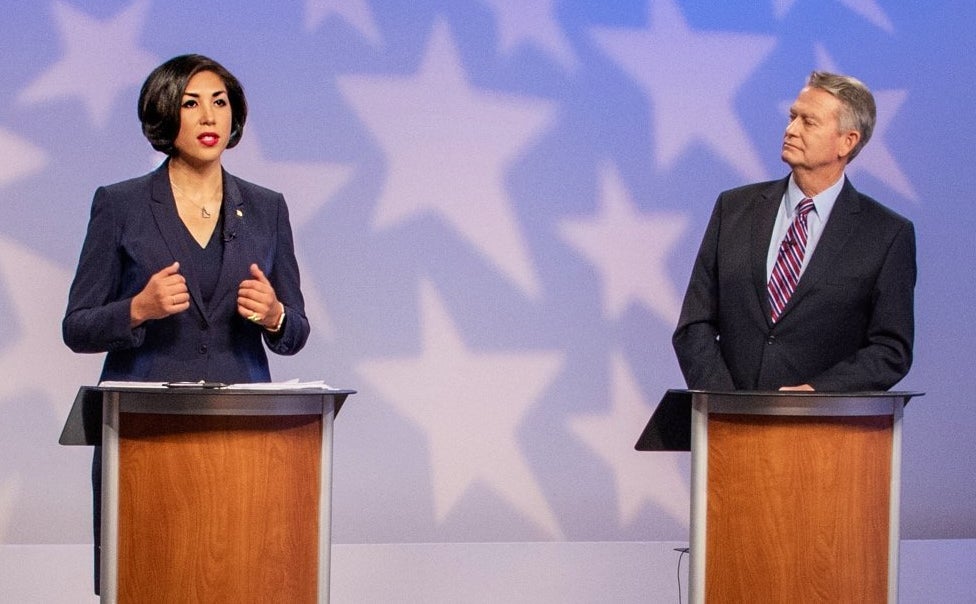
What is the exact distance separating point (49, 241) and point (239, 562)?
2.49 m

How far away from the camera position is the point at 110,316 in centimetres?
268

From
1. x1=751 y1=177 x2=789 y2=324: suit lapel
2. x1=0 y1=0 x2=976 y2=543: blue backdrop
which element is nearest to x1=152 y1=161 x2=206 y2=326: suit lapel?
x1=751 y1=177 x2=789 y2=324: suit lapel

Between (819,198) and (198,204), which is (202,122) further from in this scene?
(819,198)

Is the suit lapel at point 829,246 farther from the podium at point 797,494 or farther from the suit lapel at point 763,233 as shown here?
the podium at point 797,494

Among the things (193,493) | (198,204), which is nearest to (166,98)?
(198,204)

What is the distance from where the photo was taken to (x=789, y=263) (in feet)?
Result: 10.4

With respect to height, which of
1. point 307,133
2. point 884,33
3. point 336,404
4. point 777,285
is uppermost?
point 884,33

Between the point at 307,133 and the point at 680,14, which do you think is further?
the point at 680,14

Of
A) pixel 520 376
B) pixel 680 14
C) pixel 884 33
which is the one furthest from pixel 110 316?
pixel 884 33

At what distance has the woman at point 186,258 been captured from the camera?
9.12 ft

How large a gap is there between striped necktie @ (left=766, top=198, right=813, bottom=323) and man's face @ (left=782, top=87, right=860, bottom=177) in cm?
10

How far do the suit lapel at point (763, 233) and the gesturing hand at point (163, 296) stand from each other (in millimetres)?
1363

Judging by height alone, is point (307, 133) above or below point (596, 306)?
above

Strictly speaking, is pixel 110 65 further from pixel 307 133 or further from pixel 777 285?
pixel 777 285
